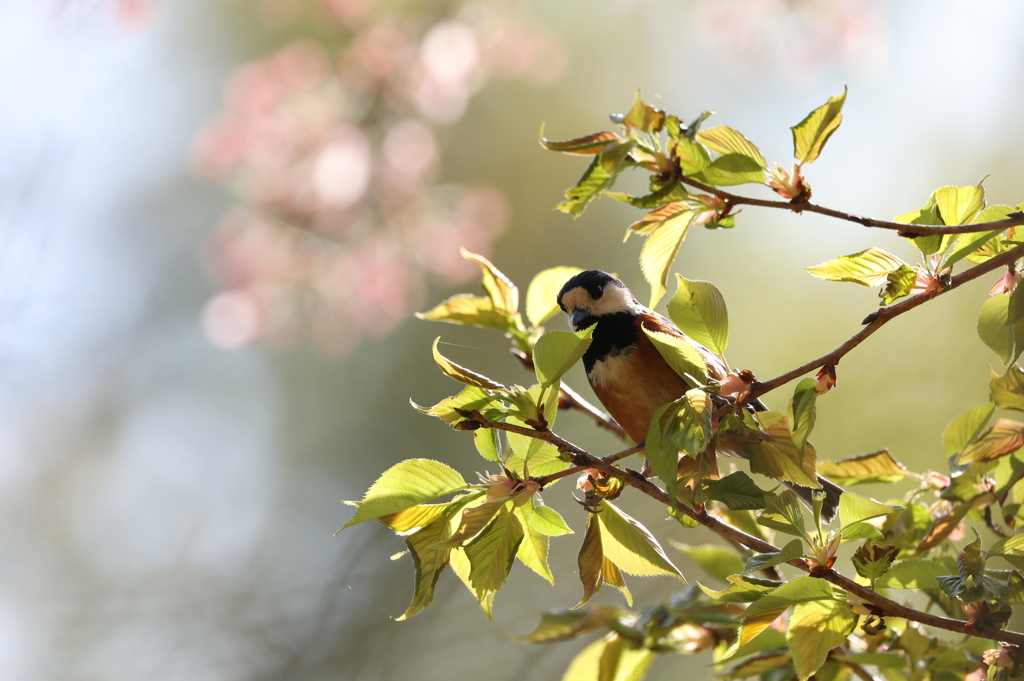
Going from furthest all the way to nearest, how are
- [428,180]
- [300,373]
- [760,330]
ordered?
1. [300,373]
2. [428,180]
3. [760,330]

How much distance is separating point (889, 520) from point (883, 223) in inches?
10.0

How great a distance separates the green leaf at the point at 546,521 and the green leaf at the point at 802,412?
0.64 ft

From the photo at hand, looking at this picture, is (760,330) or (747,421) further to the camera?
(760,330)

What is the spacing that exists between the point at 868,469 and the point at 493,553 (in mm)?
400

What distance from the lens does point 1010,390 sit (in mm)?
543

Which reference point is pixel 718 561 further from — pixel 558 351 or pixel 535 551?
pixel 558 351

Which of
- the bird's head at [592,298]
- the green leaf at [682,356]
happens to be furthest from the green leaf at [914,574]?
the bird's head at [592,298]

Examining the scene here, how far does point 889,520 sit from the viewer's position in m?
0.62

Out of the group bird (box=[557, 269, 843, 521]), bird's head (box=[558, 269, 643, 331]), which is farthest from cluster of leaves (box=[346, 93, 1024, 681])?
bird's head (box=[558, 269, 643, 331])

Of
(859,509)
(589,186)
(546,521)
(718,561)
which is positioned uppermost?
(589,186)

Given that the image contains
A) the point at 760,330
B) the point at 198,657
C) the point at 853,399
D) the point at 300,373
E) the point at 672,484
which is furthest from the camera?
the point at 300,373

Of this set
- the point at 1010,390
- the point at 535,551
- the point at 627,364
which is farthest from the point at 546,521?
the point at 627,364

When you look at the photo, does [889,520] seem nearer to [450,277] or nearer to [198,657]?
[450,277]

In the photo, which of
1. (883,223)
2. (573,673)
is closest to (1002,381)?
(883,223)
